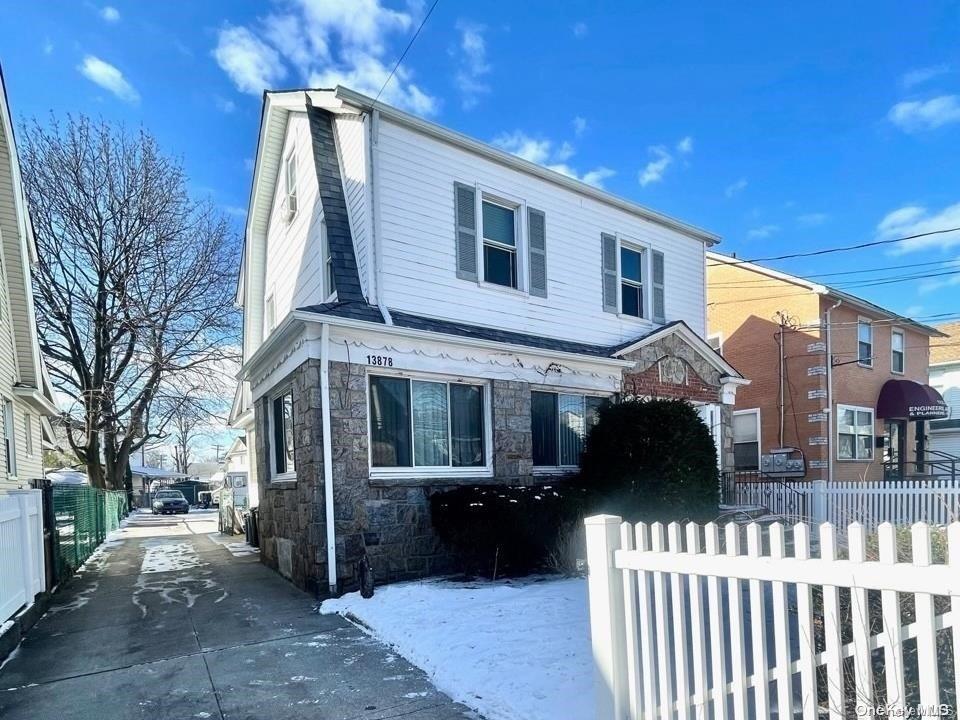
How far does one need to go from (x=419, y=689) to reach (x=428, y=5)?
732cm

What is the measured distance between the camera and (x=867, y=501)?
467 inches

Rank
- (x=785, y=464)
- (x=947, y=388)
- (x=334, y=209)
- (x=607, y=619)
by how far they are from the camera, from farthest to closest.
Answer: (x=947, y=388) → (x=785, y=464) → (x=334, y=209) → (x=607, y=619)

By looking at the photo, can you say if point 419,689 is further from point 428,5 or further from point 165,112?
point 165,112

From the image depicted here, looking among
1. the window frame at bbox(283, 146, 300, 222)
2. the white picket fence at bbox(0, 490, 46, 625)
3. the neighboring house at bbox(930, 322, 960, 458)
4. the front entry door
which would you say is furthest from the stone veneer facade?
the neighboring house at bbox(930, 322, 960, 458)

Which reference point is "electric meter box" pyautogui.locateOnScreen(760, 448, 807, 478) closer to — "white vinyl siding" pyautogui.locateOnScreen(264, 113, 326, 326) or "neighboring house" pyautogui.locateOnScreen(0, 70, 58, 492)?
"white vinyl siding" pyautogui.locateOnScreen(264, 113, 326, 326)

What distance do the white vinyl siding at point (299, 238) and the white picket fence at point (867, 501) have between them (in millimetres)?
9606

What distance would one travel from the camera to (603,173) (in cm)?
1189

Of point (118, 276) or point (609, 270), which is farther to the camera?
point (118, 276)

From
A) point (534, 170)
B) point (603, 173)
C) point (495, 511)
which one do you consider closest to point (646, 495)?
point (495, 511)

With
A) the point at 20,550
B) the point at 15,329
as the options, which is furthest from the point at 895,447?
the point at 15,329

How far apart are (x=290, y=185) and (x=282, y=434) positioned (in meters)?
4.53

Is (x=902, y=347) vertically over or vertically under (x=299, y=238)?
under

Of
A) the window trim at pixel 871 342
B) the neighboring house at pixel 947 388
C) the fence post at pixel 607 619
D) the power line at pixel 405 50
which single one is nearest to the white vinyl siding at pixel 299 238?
the power line at pixel 405 50

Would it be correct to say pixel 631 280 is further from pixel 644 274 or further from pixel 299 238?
pixel 299 238
